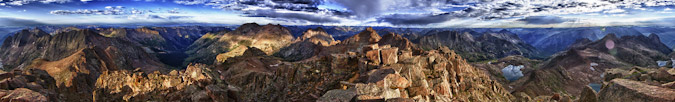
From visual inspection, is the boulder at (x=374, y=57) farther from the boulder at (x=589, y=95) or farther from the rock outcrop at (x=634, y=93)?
the rock outcrop at (x=634, y=93)

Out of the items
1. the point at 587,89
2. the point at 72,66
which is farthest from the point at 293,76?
the point at 72,66

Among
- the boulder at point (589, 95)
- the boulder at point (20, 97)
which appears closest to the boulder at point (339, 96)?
the boulder at point (589, 95)

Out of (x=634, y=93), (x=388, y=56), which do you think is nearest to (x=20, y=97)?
(x=388, y=56)

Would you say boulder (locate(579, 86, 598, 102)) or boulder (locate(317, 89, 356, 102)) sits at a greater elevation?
boulder (locate(317, 89, 356, 102))

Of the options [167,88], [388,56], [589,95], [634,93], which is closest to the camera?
[634,93]

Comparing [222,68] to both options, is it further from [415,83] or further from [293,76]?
[415,83]

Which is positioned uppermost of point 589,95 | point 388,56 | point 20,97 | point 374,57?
Answer: point 374,57

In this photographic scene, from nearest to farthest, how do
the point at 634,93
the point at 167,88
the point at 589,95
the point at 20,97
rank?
the point at 634,93 < the point at 589,95 < the point at 20,97 < the point at 167,88

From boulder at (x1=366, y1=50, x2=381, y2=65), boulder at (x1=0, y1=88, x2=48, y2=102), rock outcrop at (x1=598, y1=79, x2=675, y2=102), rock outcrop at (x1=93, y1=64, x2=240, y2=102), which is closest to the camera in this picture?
rock outcrop at (x1=598, y1=79, x2=675, y2=102)

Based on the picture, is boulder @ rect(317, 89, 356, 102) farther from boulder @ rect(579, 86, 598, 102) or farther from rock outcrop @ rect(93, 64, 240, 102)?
boulder @ rect(579, 86, 598, 102)

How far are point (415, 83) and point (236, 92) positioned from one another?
26857 millimetres

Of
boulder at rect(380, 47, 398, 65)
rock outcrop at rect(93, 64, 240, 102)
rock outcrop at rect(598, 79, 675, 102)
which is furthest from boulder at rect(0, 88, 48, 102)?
rock outcrop at rect(598, 79, 675, 102)

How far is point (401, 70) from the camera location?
44.0 metres

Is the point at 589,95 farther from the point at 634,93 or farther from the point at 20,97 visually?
the point at 20,97
